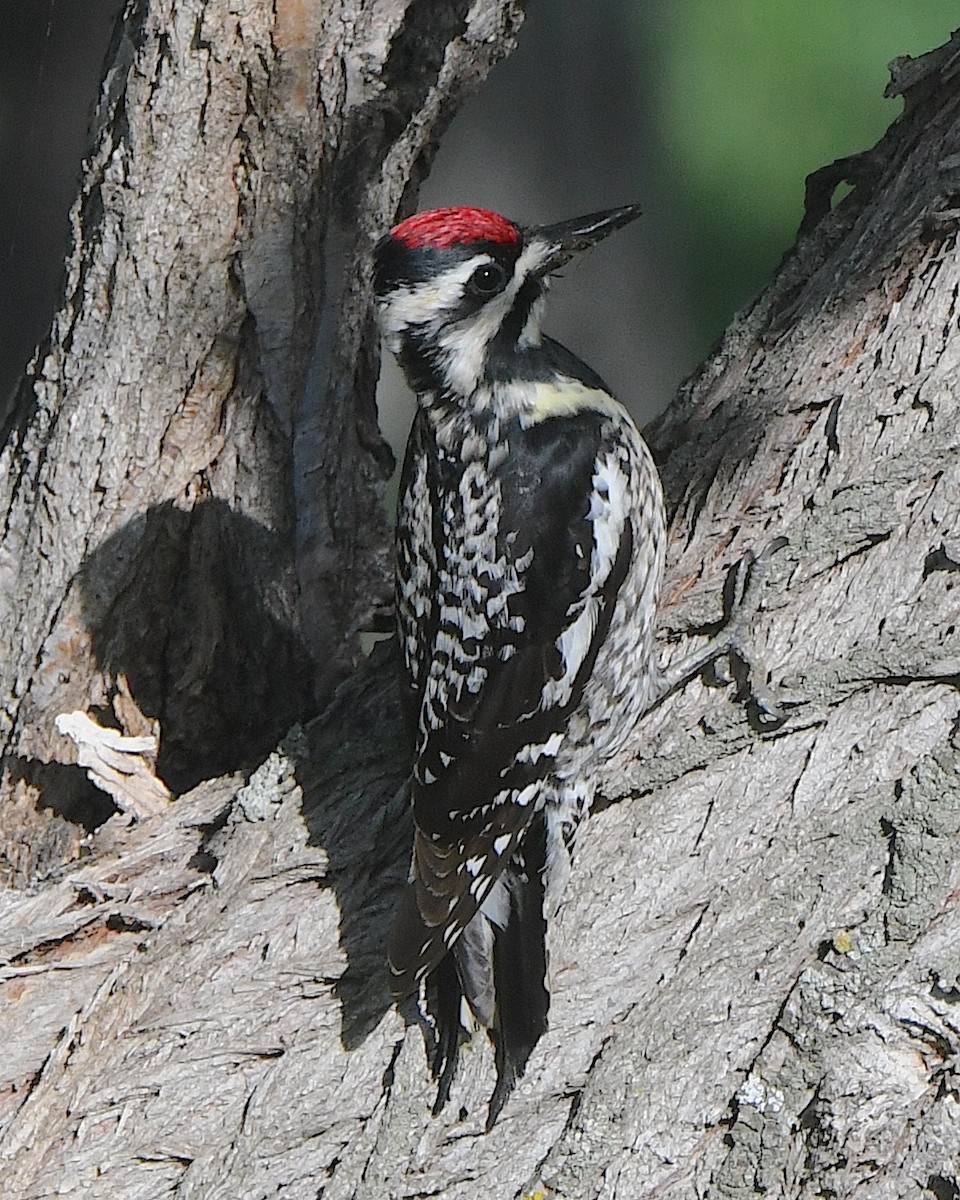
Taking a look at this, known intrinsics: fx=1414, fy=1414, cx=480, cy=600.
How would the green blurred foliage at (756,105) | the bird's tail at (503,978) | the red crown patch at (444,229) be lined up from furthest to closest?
the green blurred foliage at (756,105) < the red crown patch at (444,229) < the bird's tail at (503,978)

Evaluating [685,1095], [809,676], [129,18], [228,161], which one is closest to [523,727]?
[809,676]

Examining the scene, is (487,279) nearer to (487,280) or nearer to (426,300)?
(487,280)

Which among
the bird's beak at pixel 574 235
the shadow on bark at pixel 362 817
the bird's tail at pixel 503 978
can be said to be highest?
the bird's beak at pixel 574 235

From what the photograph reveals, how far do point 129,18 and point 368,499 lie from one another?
101 centimetres

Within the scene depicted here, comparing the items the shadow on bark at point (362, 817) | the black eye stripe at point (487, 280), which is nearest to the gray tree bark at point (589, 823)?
the shadow on bark at point (362, 817)

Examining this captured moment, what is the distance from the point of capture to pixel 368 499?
2.92 metres

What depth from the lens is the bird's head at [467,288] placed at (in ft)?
8.09

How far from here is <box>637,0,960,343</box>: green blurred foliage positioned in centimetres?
495

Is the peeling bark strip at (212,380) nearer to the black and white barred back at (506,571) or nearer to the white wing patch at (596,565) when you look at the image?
the black and white barred back at (506,571)

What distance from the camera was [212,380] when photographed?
8.75ft

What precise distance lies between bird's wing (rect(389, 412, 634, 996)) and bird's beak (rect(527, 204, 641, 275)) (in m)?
0.30

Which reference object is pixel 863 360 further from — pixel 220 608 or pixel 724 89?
pixel 724 89

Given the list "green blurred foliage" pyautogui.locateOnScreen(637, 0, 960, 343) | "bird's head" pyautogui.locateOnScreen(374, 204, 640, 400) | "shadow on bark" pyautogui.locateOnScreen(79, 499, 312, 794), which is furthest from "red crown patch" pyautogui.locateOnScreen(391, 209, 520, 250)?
"green blurred foliage" pyautogui.locateOnScreen(637, 0, 960, 343)

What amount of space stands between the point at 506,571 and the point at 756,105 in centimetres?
328
